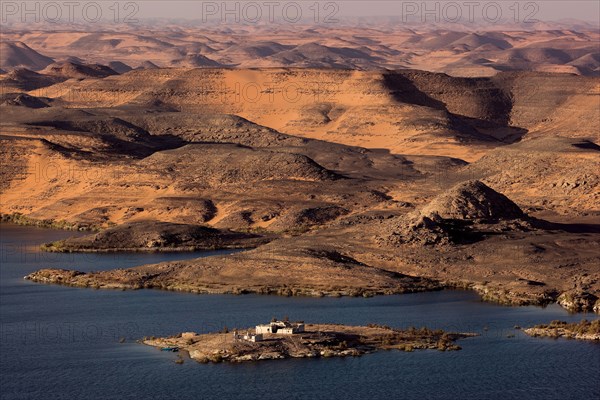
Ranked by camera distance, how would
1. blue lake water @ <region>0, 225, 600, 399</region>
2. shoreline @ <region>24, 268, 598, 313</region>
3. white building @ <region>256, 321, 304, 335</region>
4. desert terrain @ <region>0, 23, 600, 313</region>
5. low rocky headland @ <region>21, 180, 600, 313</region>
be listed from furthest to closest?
1. desert terrain @ <region>0, 23, 600, 313</region>
2. low rocky headland @ <region>21, 180, 600, 313</region>
3. shoreline @ <region>24, 268, 598, 313</region>
4. white building @ <region>256, 321, 304, 335</region>
5. blue lake water @ <region>0, 225, 600, 399</region>

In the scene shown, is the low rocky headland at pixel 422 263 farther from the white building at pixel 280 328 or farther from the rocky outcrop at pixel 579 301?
the white building at pixel 280 328

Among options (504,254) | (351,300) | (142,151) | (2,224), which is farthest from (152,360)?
(142,151)

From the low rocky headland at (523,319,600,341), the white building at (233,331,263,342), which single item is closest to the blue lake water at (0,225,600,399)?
the low rocky headland at (523,319,600,341)

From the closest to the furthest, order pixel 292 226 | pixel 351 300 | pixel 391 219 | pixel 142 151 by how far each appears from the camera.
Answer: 1. pixel 351 300
2. pixel 391 219
3. pixel 292 226
4. pixel 142 151

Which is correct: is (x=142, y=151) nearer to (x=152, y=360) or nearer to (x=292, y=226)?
(x=292, y=226)

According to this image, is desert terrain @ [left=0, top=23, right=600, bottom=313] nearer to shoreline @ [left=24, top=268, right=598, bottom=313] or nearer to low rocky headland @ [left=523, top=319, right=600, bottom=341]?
shoreline @ [left=24, top=268, right=598, bottom=313]

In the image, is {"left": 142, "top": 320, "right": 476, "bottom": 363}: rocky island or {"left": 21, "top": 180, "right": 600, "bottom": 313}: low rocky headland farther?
{"left": 21, "top": 180, "right": 600, "bottom": 313}: low rocky headland
